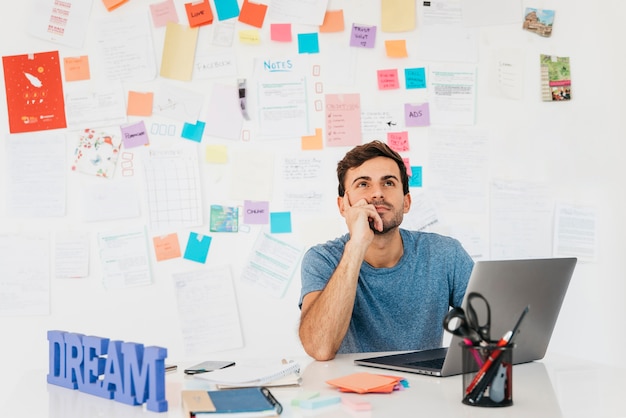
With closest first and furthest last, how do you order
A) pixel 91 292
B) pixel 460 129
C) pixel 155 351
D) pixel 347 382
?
pixel 155 351 < pixel 347 382 < pixel 91 292 < pixel 460 129

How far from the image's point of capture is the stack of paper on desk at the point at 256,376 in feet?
5.10

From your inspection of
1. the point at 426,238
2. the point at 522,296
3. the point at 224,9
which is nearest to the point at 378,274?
the point at 426,238

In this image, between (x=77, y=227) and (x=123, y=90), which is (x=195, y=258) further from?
(x=123, y=90)

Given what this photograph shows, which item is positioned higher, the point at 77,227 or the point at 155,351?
the point at 77,227

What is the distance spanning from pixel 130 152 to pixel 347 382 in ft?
5.63

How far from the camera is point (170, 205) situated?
9.84 feet

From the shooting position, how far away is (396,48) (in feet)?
10.4

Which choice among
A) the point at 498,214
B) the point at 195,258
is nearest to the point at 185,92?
the point at 195,258

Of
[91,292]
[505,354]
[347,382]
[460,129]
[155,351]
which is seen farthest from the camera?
[460,129]

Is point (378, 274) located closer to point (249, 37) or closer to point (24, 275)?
point (249, 37)

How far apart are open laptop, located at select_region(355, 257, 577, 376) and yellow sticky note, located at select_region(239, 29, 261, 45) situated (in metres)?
1.56

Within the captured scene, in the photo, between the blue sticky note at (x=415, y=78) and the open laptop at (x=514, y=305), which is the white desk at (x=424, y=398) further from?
the blue sticky note at (x=415, y=78)

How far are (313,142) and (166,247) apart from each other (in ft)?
2.31

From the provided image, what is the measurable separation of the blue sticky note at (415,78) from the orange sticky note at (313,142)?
1.36ft
